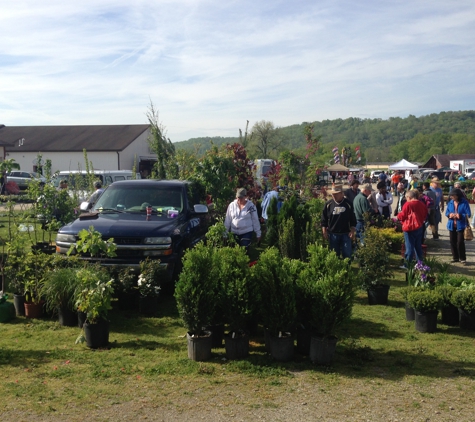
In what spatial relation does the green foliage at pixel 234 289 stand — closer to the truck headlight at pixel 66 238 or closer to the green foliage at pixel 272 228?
the truck headlight at pixel 66 238

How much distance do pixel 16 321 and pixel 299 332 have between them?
13.0 feet

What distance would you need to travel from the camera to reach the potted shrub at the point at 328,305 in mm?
5418

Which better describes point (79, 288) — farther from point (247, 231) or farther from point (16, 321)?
point (247, 231)

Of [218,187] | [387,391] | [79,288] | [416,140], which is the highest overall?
[416,140]

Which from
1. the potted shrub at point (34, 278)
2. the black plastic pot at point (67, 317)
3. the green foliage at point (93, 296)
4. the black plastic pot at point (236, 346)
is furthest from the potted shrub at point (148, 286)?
the black plastic pot at point (236, 346)

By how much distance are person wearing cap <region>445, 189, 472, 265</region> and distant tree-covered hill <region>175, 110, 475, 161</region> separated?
121 metres

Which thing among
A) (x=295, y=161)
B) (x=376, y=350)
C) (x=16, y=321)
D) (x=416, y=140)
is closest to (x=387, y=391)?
(x=376, y=350)

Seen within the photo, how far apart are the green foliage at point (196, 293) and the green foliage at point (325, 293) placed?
38.2 inches

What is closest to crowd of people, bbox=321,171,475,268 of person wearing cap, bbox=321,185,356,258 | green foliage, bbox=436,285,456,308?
person wearing cap, bbox=321,185,356,258

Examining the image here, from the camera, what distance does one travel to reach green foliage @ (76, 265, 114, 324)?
5980 mm

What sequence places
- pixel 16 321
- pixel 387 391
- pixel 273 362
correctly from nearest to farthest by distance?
pixel 387 391 → pixel 273 362 → pixel 16 321

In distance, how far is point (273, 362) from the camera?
5.51 metres

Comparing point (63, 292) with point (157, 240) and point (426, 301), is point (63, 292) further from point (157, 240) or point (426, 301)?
point (426, 301)

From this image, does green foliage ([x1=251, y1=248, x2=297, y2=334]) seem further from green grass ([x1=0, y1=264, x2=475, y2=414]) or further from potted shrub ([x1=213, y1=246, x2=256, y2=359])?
green grass ([x1=0, y1=264, x2=475, y2=414])
